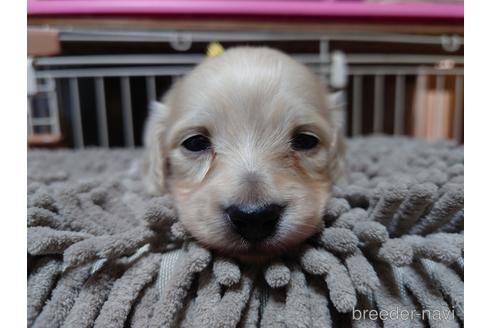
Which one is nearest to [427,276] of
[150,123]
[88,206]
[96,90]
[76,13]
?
[88,206]

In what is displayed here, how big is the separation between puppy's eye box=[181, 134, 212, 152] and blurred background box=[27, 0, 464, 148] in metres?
0.55

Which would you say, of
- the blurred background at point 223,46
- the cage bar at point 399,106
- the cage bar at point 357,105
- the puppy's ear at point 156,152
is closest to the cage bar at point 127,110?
the blurred background at point 223,46

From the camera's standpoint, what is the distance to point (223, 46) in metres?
1.83

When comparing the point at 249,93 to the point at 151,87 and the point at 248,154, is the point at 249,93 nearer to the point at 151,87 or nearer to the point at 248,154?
the point at 248,154

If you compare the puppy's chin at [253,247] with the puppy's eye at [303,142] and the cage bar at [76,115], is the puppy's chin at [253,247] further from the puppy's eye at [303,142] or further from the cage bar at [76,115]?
the cage bar at [76,115]

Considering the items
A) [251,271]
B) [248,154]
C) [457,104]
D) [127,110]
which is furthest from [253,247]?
[127,110]

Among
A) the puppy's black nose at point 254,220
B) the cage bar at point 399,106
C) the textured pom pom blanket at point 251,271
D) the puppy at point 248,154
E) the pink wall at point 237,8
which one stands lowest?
the textured pom pom blanket at point 251,271

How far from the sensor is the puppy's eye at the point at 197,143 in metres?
1.06

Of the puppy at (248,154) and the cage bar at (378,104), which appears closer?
the puppy at (248,154)

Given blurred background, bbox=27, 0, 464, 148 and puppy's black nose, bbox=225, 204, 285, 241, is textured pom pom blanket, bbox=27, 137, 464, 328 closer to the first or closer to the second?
puppy's black nose, bbox=225, 204, 285, 241

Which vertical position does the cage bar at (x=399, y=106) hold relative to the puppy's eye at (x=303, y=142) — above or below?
above

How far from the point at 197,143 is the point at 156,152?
0.19 meters

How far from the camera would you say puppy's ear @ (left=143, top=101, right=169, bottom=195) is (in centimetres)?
118
